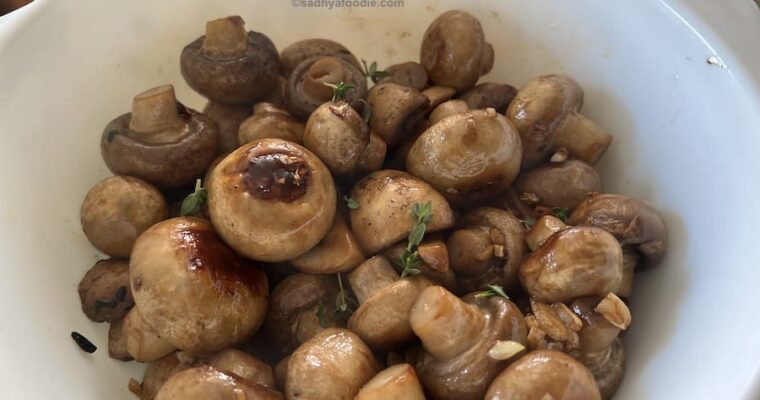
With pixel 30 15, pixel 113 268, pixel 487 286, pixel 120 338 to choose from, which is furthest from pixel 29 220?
pixel 487 286

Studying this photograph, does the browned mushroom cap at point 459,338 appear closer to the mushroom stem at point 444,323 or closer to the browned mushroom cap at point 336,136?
the mushroom stem at point 444,323

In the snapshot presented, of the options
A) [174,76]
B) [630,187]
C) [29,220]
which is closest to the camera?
[29,220]

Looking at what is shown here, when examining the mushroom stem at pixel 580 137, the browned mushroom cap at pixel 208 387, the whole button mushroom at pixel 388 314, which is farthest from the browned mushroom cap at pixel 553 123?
the browned mushroom cap at pixel 208 387

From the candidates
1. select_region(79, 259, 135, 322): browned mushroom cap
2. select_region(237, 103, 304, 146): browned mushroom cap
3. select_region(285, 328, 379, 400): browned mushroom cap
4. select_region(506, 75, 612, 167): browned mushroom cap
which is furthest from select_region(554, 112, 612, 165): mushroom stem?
select_region(79, 259, 135, 322): browned mushroom cap

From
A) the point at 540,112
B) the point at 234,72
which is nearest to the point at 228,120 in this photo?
the point at 234,72

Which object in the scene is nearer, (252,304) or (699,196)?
(252,304)

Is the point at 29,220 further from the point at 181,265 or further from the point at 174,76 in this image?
the point at 174,76

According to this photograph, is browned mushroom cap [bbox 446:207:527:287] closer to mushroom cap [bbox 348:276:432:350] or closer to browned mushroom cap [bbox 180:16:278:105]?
mushroom cap [bbox 348:276:432:350]
